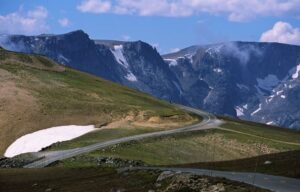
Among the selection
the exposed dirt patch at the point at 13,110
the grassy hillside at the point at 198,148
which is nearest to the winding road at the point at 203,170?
the grassy hillside at the point at 198,148

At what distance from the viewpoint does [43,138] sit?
4587 inches

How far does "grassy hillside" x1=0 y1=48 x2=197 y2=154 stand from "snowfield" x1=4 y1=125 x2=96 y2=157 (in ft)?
7.72

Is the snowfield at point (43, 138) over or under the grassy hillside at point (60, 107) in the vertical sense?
under

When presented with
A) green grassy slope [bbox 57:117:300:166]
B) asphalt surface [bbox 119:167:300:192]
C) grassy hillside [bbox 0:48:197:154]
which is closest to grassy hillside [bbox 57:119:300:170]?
green grassy slope [bbox 57:117:300:166]

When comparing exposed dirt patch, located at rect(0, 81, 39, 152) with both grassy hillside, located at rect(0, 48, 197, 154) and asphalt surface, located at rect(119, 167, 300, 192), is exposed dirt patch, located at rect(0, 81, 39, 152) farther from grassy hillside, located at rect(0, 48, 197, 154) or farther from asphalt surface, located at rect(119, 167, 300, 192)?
asphalt surface, located at rect(119, 167, 300, 192)

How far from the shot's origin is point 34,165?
84.6 metres

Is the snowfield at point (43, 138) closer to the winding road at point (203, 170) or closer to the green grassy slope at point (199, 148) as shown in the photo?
the winding road at point (203, 170)

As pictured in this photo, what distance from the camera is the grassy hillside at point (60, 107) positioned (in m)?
127

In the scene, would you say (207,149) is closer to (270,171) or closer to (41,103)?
(41,103)

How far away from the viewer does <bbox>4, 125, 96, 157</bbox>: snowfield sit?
11144 centimetres

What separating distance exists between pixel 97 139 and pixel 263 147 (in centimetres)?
3407

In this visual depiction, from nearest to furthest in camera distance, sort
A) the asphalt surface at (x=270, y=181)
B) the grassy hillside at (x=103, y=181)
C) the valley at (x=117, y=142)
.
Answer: the asphalt surface at (x=270, y=181) → the grassy hillside at (x=103, y=181) → the valley at (x=117, y=142)

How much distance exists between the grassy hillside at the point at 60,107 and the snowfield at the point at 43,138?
7.72 feet

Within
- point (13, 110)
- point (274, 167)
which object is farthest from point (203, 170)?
point (13, 110)
